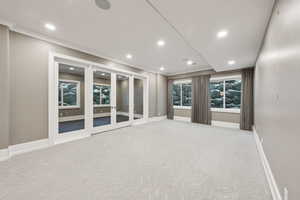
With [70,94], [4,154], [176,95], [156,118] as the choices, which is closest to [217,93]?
[176,95]

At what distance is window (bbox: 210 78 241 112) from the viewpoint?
16.8ft

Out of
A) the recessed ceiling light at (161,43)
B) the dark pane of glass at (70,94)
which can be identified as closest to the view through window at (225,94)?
the recessed ceiling light at (161,43)

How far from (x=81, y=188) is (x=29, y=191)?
624mm

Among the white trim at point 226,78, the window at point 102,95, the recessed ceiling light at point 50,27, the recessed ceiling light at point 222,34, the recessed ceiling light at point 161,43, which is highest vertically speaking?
the recessed ceiling light at point 50,27

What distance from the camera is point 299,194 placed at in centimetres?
88

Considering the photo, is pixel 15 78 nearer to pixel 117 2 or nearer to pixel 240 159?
pixel 117 2

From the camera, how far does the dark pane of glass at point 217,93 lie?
547cm

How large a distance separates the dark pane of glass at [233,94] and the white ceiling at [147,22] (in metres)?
2.02

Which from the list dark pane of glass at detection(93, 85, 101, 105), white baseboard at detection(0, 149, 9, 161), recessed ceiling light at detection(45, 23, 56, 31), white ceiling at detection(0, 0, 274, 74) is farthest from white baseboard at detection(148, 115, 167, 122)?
recessed ceiling light at detection(45, 23, 56, 31)

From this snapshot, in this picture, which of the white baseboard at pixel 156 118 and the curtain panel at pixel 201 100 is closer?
the curtain panel at pixel 201 100

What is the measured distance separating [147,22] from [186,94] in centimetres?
502

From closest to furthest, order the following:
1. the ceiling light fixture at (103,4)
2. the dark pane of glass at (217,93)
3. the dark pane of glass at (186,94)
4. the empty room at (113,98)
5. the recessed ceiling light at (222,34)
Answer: the empty room at (113,98), the ceiling light fixture at (103,4), the recessed ceiling light at (222,34), the dark pane of glass at (217,93), the dark pane of glass at (186,94)

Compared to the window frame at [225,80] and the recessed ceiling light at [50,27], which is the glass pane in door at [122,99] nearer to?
the recessed ceiling light at [50,27]

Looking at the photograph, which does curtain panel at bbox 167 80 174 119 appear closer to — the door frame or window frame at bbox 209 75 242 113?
window frame at bbox 209 75 242 113
